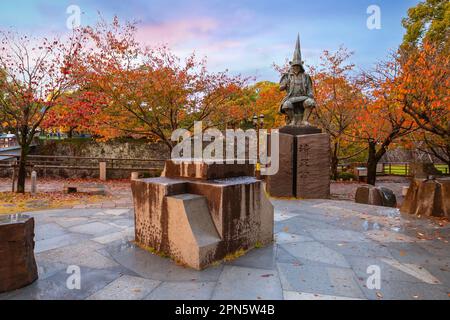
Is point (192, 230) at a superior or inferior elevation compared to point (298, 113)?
inferior

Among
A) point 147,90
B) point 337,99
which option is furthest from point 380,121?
point 147,90

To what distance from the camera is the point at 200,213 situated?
3445mm

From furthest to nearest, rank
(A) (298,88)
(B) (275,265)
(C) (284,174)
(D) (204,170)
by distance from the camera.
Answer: (A) (298,88) < (C) (284,174) < (D) (204,170) < (B) (275,265)

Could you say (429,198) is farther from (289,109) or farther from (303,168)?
(289,109)

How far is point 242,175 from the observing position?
4297 millimetres

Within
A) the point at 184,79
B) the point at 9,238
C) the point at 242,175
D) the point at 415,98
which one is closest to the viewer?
the point at 9,238

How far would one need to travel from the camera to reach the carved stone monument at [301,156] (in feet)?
27.9

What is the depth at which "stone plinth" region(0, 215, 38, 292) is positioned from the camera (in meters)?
2.69

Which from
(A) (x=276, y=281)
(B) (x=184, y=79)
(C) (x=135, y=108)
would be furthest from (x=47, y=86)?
(A) (x=276, y=281)

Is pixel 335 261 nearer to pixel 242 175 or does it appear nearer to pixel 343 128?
pixel 242 175

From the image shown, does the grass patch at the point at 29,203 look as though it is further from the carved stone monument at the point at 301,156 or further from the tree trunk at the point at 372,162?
the tree trunk at the point at 372,162

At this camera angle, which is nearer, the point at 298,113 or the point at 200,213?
the point at 200,213

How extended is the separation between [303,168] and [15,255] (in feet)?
24.4
